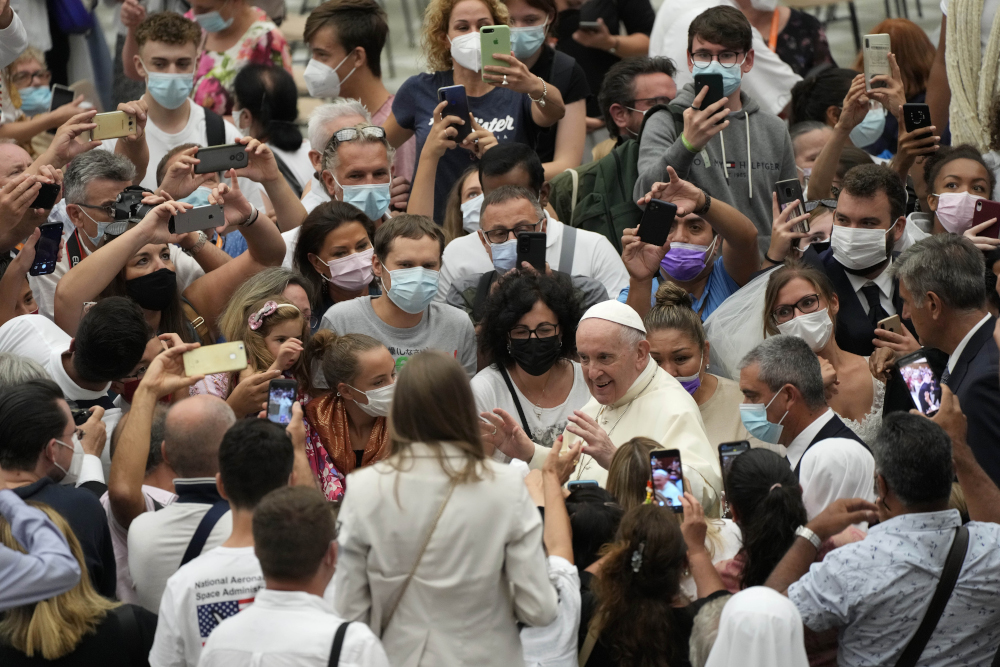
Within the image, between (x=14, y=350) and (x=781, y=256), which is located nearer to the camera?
(x=14, y=350)

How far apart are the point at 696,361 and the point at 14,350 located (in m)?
2.96

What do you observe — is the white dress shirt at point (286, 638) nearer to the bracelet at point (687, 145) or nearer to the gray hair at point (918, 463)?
the gray hair at point (918, 463)

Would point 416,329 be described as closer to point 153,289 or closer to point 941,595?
point 153,289

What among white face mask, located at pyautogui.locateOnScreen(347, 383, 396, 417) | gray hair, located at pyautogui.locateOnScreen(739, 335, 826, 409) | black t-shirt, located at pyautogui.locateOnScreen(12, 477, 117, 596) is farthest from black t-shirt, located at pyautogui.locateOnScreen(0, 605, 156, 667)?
gray hair, located at pyautogui.locateOnScreen(739, 335, 826, 409)

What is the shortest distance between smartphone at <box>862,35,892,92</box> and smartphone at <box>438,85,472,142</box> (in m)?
2.20

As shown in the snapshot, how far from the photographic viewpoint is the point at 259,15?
8344 mm

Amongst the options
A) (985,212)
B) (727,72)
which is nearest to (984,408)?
(985,212)

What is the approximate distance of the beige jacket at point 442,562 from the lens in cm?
352

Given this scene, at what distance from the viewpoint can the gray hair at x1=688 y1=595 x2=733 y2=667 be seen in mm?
3574

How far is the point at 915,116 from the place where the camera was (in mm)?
6695

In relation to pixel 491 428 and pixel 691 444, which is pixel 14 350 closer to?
pixel 491 428

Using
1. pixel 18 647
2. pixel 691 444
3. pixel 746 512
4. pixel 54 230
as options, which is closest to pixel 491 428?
pixel 691 444

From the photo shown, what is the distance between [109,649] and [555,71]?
4.55 m

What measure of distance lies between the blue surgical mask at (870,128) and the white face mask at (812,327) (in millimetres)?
2315
